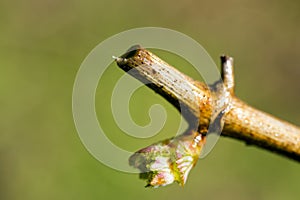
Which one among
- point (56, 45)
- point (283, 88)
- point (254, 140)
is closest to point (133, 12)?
point (56, 45)

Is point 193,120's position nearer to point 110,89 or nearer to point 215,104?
point 215,104

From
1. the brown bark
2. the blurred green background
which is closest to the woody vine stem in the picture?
the brown bark

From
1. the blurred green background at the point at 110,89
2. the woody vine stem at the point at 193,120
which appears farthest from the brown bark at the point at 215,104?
the blurred green background at the point at 110,89

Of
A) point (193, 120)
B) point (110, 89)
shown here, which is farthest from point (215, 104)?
point (110, 89)

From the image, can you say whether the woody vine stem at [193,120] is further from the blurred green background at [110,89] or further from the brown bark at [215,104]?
the blurred green background at [110,89]

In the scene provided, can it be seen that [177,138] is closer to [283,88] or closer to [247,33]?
[283,88]

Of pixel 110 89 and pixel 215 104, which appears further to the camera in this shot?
pixel 110 89
